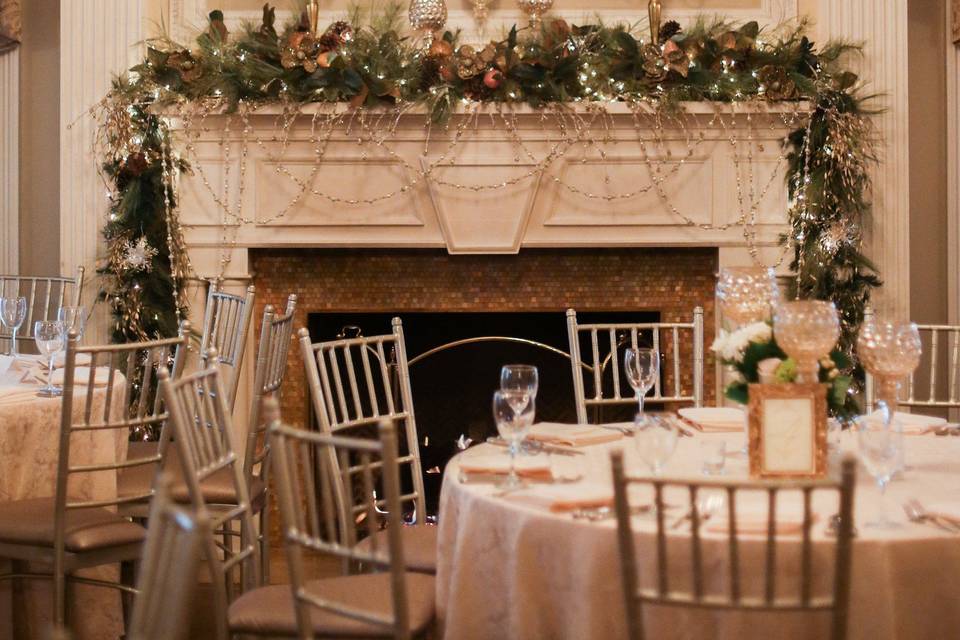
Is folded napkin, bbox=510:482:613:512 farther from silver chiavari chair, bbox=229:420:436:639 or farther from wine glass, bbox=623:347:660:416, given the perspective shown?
wine glass, bbox=623:347:660:416

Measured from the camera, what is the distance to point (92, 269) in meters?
4.53

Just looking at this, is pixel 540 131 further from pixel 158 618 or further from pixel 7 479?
pixel 158 618

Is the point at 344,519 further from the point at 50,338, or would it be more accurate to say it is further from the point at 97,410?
the point at 50,338

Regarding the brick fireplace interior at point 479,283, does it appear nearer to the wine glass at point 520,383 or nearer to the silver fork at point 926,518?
the wine glass at point 520,383

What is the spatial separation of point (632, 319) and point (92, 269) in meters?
2.19

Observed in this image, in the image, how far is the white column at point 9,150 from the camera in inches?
193

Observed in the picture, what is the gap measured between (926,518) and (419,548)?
126 centimetres

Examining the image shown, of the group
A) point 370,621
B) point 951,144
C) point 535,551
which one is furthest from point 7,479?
point 951,144

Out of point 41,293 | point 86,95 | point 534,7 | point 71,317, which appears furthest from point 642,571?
point 41,293

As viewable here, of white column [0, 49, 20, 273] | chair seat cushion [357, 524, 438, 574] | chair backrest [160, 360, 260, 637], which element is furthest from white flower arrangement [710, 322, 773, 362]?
white column [0, 49, 20, 273]

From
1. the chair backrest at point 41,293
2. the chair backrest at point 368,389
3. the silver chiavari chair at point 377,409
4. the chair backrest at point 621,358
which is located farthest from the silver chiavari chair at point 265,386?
the chair backrest at point 41,293

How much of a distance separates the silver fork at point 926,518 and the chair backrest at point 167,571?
4.05 feet

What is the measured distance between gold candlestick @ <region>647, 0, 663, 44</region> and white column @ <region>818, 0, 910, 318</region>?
0.70m

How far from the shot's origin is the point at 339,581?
2.45m
